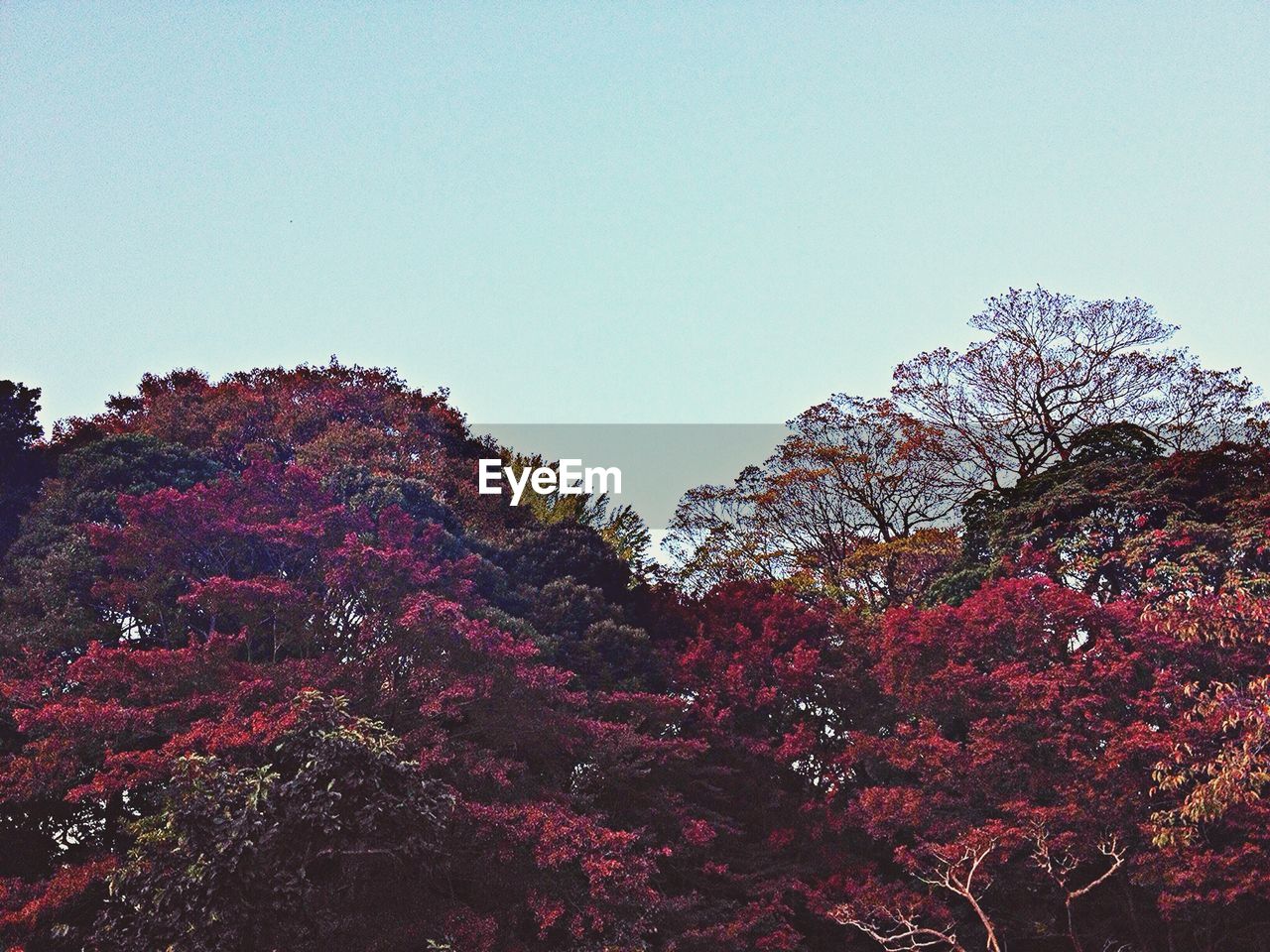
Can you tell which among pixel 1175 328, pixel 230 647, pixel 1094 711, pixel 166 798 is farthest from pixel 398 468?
pixel 1175 328

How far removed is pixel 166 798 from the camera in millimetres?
9453

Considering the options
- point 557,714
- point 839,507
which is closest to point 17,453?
point 557,714

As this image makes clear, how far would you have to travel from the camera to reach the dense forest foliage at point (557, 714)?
9.77m

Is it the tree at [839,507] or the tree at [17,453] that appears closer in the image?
the tree at [17,453]

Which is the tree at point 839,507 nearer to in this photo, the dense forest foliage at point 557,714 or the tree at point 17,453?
the dense forest foliage at point 557,714

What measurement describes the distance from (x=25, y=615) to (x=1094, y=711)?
418 inches

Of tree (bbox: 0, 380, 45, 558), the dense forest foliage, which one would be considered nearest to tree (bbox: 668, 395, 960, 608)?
the dense forest foliage

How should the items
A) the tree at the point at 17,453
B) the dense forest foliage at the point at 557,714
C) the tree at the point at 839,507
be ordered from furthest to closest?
the tree at the point at 839,507, the tree at the point at 17,453, the dense forest foliage at the point at 557,714

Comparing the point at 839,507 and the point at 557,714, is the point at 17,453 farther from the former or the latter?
the point at 839,507

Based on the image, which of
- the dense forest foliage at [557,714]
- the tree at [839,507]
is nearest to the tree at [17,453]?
the dense forest foliage at [557,714]

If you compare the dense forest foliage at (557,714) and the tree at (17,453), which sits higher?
the tree at (17,453)

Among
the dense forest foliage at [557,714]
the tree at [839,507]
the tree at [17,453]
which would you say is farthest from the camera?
the tree at [839,507]

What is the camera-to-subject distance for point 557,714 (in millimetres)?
11969

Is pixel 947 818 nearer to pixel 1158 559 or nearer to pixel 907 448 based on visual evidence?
pixel 1158 559
